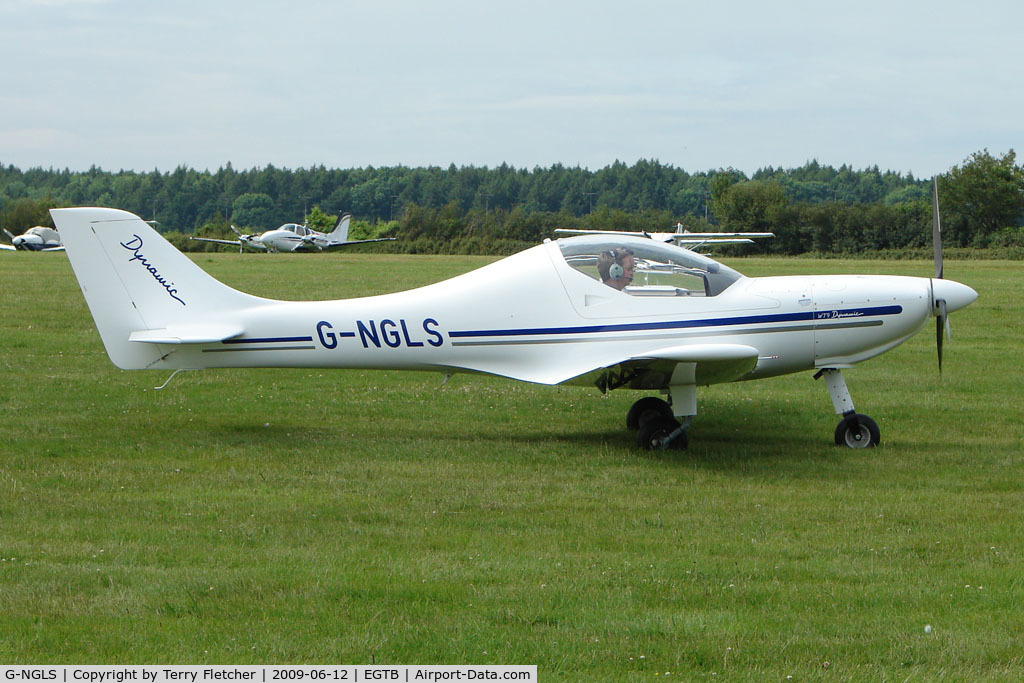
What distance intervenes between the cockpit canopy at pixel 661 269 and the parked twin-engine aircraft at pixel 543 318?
1 cm

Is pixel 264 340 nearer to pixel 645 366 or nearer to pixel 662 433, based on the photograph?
pixel 645 366

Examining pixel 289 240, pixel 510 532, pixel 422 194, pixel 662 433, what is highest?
pixel 422 194

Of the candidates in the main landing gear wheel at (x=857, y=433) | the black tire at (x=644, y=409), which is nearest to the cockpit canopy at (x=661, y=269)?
the black tire at (x=644, y=409)

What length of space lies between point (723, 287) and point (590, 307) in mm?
1306

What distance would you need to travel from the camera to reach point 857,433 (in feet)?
33.0

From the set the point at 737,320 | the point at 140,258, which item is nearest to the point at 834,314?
the point at 737,320

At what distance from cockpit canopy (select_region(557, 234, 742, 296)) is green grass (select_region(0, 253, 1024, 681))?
5.23ft

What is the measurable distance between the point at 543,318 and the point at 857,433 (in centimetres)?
332

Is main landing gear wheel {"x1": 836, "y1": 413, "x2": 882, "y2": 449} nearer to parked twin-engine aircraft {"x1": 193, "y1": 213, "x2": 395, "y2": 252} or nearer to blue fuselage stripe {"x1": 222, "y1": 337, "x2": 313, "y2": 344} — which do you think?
blue fuselage stripe {"x1": 222, "y1": 337, "x2": 313, "y2": 344}

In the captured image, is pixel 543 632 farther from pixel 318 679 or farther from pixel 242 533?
pixel 242 533

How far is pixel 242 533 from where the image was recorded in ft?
22.4

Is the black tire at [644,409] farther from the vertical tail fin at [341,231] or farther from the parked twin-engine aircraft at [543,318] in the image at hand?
the vertical tail fin at [341,231]

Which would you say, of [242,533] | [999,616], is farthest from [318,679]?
[999,616]

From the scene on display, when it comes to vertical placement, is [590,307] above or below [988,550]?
above
